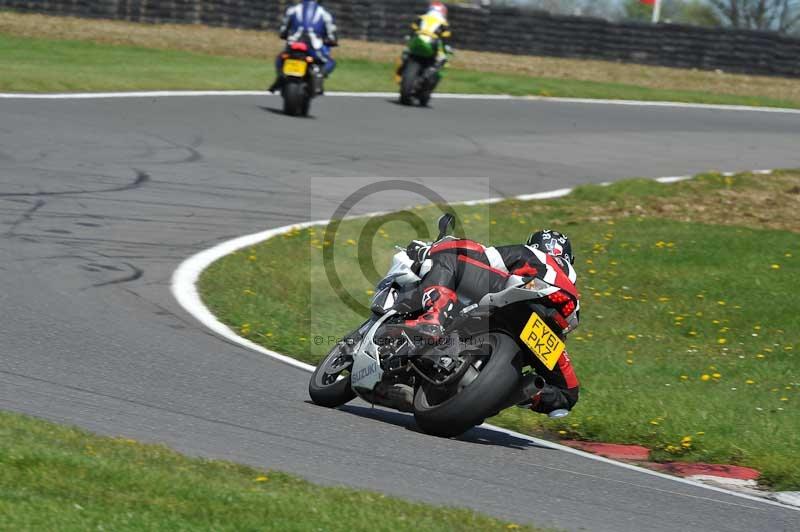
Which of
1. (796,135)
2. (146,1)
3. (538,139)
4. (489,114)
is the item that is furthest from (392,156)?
(146,1)

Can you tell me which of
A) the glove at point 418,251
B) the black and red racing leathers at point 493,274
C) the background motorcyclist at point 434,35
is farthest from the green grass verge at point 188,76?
the black and red racing leathers at point 493,274

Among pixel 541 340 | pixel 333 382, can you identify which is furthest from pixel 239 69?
pixel 541 340

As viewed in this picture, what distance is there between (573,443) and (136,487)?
3.50 m

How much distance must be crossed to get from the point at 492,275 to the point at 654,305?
479 cm

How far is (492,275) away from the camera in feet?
23.8

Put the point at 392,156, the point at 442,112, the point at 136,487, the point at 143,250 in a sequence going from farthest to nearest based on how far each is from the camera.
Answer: the point at 442,112, the point at 392,156, the point at 143,250, the point at 136,487

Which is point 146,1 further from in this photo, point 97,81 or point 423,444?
point 423,444

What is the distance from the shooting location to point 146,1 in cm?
2994

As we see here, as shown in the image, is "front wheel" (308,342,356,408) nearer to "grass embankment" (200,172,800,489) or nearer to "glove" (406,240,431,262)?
"glove" (406,240,431,262)

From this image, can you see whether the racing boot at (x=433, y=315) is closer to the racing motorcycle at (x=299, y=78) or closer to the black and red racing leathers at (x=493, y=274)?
the black and red racing leathers at (x=493, y=274)

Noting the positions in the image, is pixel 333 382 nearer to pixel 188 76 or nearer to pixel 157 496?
pixel 157 496

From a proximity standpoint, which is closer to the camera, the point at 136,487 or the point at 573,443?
the point at 136,487

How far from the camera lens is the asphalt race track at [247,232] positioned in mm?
6422

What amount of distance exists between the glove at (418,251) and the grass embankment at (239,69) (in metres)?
13.3
